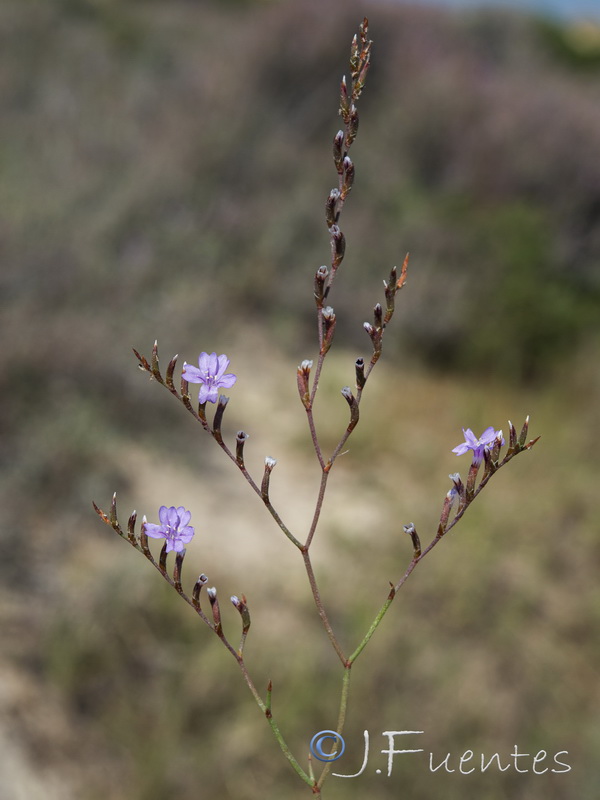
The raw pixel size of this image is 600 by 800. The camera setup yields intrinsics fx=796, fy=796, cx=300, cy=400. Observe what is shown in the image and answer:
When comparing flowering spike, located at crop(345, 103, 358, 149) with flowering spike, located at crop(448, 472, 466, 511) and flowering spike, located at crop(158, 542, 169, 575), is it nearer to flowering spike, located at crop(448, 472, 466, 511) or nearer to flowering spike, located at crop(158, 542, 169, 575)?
flowering spike, located at crop(448, 472, 466, 511)

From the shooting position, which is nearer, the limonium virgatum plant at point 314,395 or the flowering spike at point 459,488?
the limonium virgatum plant at point 314,395

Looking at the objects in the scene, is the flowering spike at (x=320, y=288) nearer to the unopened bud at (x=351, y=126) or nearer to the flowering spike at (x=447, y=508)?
the unopened bud at (x=351, y=126)

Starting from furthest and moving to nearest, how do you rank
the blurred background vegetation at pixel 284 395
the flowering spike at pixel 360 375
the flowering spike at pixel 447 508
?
the blurred background vegetation at pixel 284 395 < the flowering spike at pixel 447 508 < the flowering spike at pixel 360 375

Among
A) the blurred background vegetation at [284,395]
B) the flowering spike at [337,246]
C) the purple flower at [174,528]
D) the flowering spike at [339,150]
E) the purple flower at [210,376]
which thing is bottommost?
the purple flower at [174,528]

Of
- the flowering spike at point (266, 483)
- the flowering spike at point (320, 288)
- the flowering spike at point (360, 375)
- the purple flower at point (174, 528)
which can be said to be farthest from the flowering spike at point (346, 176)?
the purple flower at point (174, 528)

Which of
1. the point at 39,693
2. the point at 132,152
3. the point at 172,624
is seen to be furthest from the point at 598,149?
the point at 39,693

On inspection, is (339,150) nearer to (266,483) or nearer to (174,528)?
(266,483)
